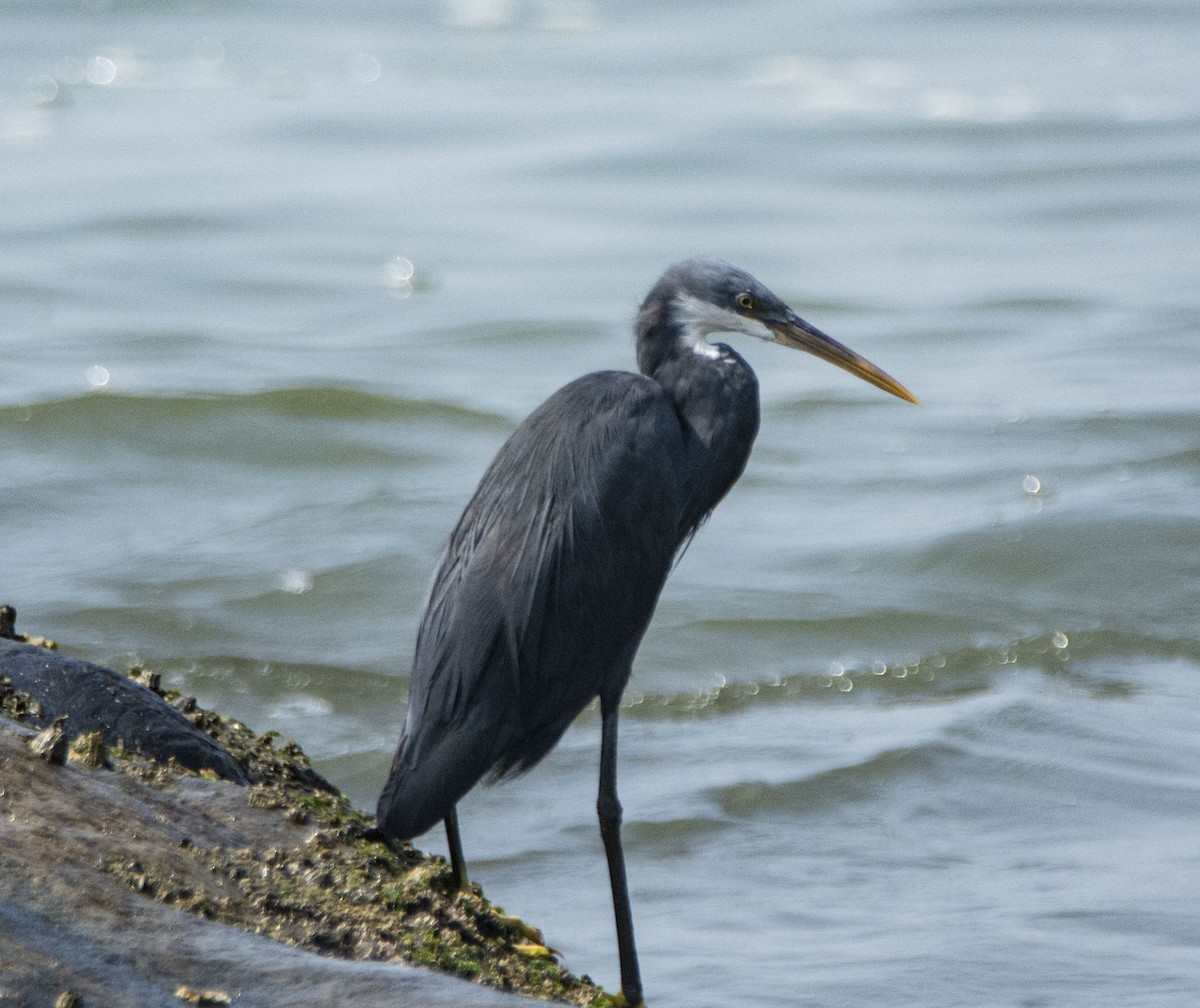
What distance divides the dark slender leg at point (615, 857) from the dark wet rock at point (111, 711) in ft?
2.89

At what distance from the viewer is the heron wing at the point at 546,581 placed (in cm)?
406

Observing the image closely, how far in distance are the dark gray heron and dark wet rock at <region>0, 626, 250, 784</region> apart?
0.41 metres

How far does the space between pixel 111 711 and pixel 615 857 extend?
1.23 m

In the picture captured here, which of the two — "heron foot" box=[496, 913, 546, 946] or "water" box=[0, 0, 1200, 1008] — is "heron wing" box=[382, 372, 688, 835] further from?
"water" box=[0, 0, 1200, 1008]

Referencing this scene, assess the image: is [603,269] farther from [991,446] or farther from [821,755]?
[821,755]

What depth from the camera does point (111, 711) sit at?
3832mm

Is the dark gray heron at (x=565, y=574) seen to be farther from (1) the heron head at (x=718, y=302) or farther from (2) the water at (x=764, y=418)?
(2) the water at (x=764, y=418)

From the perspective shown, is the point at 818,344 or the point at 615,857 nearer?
the point at 615,857

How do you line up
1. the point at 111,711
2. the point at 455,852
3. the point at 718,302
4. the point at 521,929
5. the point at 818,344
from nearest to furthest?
the point at 111,711 < the point at 521,929 < the point at 455,852 < the point at 718,302 < the point at 818,344

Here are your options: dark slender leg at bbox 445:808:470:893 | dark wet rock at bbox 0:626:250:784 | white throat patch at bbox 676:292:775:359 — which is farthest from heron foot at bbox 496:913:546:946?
white throat patch at bbox 676:292:775:359

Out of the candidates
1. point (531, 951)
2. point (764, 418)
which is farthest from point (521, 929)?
point (764, 418)

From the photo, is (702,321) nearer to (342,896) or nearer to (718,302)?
(718,302)

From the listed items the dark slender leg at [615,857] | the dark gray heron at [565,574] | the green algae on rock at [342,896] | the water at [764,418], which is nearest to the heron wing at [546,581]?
the dark gray heron at [565,574]

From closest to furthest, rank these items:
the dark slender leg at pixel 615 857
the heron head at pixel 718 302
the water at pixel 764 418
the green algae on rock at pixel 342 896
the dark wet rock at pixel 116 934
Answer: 1. the dark wet rock at pixel 116 934
2. the green algae on rock at pixel 342 896
3. the dark slender leg at pixel 615 857
4. the heron head at pixel 718 302
5. the water at pixel 764 418
